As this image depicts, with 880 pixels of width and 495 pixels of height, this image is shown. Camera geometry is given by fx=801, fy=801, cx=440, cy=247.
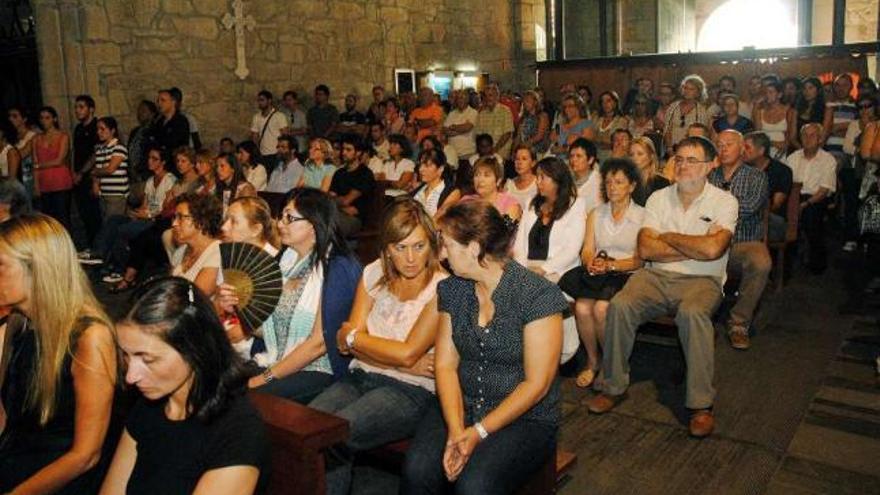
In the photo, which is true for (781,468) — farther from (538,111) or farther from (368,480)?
(538,111)

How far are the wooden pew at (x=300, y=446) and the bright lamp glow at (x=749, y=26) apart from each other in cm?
1580

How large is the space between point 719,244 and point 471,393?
75.6 inches

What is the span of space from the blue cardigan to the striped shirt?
532cm

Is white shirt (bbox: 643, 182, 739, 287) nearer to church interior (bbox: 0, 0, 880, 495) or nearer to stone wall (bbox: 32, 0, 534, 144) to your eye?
church interior (bbox: 0, 0, 880, 495)

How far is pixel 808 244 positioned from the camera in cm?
640

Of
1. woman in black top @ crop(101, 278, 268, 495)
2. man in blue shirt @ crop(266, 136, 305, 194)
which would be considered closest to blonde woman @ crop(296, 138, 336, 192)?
man in blue shirt @ crop(266, 136, 305, 194)

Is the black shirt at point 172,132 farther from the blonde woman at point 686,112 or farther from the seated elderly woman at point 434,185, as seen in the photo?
the blonde woman at point 686,112

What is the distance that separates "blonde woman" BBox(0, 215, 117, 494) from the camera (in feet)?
7.32

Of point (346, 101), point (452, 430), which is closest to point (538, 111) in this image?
point (346, 101)

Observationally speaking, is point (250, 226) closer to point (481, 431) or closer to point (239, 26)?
point (481, 431)

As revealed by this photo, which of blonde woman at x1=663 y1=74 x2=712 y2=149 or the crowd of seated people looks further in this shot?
blonde woman at x1=663 y1=74 x2=712 y2=149

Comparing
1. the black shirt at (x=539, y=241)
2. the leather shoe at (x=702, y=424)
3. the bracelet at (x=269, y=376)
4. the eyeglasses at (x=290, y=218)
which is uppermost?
the eyeglasses at (x=290, y=218)

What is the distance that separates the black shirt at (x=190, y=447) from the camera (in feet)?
6.28

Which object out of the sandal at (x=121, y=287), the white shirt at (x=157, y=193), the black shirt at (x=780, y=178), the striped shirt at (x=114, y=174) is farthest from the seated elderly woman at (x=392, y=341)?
the striped shirt at (x=114, y=174)
